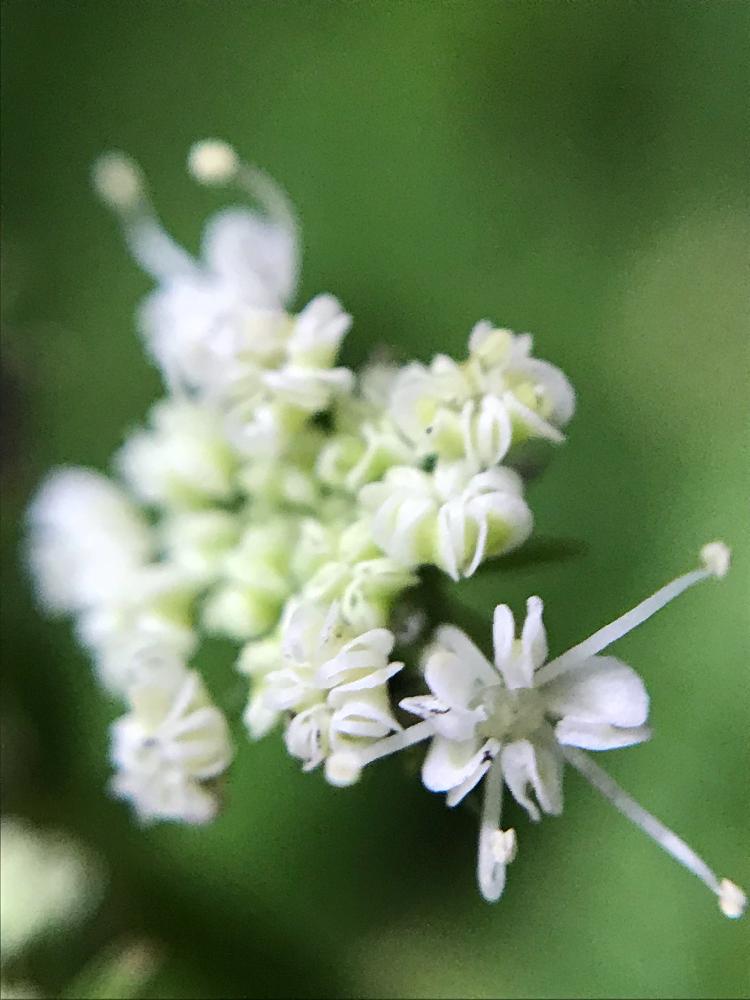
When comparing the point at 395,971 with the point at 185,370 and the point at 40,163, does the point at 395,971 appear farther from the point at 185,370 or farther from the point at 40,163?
the point at 40,163

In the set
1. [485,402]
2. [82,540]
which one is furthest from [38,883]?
[485,402]

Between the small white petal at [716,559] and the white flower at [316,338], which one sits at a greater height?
the white flower at [316,338]

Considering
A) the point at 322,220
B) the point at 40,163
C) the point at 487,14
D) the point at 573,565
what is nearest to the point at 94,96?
the point at 40,163

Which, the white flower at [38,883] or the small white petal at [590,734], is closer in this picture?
the small white petal at [590,734]

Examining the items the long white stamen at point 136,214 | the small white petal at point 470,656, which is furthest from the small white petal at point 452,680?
the long white stamen at point 136,214

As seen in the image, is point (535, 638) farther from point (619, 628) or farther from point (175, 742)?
point (175, 742)

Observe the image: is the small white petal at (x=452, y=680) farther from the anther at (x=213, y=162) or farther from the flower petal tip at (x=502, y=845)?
the anther at (x=213, y=162)

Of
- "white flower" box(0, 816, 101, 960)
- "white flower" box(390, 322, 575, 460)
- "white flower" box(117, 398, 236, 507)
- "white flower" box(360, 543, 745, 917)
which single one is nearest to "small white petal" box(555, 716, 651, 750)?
"white flower" box(360, 543, 745, 917)
